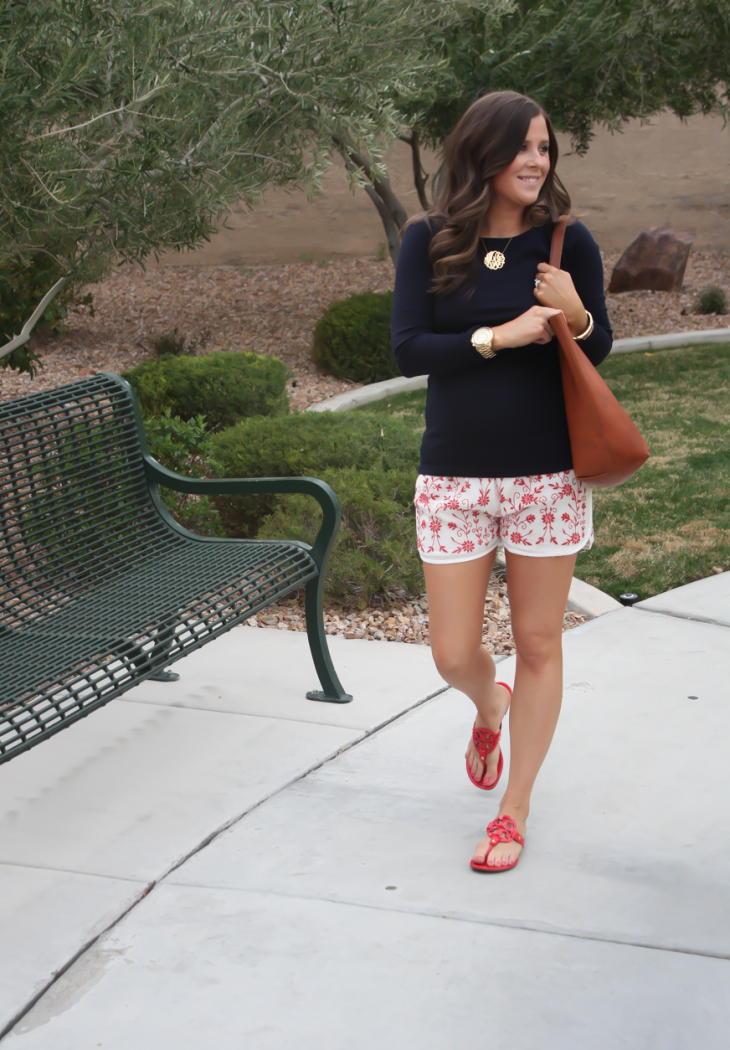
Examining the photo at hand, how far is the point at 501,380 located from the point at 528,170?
0.51 m

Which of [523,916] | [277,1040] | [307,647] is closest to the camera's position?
[277,1040]

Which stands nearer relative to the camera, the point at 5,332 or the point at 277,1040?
the point at 277,1040

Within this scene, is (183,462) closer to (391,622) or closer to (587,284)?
(391,622)

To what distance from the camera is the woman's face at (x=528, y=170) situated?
248 centimetres

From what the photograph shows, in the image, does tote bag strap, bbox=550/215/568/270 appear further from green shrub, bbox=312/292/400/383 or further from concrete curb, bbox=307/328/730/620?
green shrub, bbox=312/292/400/383

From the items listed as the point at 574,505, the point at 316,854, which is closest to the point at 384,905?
the point at 316,854

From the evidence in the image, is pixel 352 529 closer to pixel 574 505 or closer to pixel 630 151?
pixel 574 505

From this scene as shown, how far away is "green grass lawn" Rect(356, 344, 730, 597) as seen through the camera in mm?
5094

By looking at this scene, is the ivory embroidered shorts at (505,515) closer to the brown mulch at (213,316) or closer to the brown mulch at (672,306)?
the brown mulch at (213,316)

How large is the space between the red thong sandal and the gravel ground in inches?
267

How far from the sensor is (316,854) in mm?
2779

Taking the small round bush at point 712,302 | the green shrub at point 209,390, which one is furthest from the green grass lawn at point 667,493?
the small round bush at point 712,302

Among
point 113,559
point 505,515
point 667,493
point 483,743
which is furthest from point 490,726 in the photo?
point 667,493

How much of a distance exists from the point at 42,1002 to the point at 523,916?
1.13 meters
